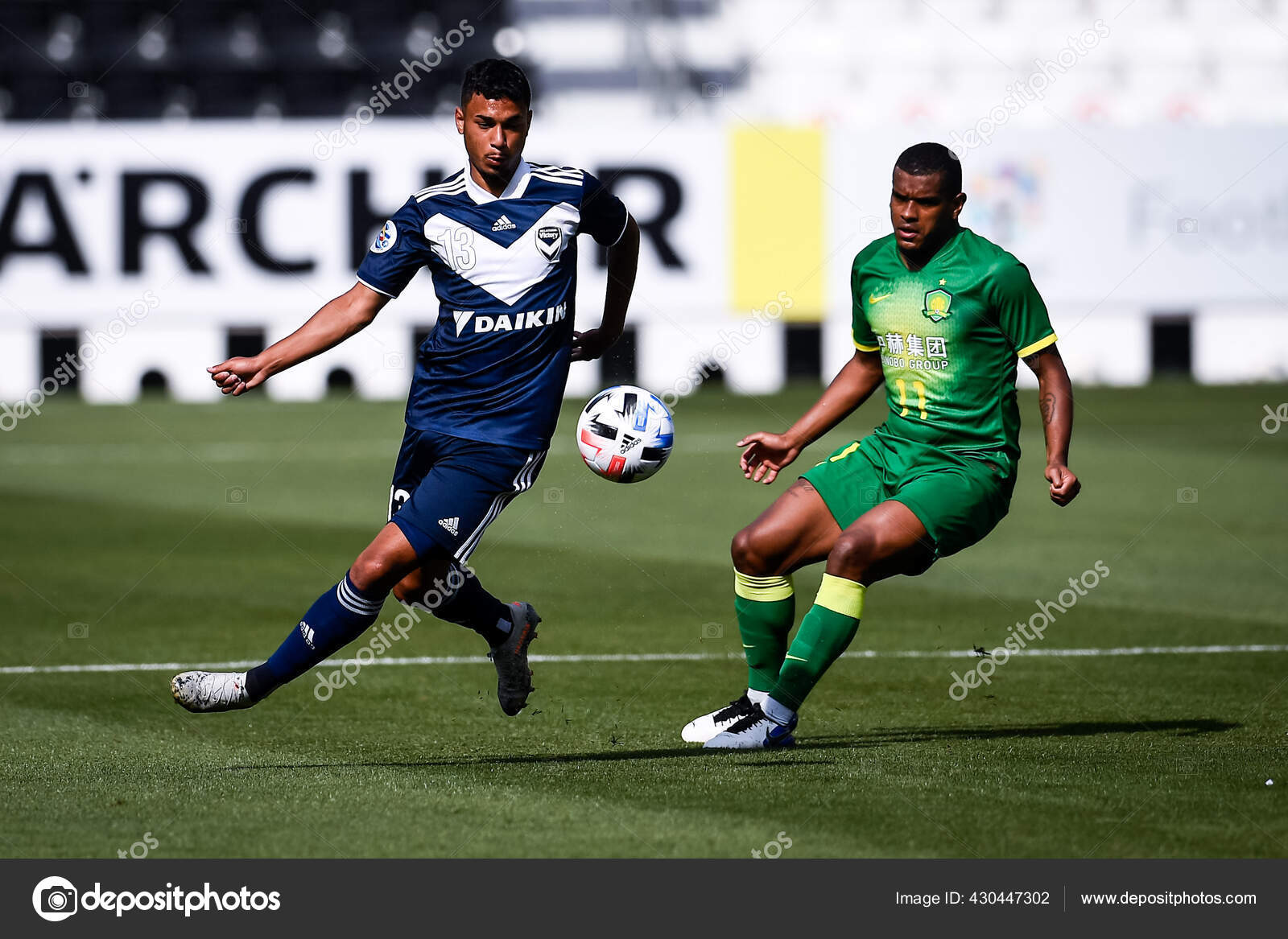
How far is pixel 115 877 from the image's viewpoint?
15.9ft

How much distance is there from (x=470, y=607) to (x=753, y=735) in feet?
3.55

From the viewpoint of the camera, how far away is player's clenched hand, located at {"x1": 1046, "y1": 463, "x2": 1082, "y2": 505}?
19.8 feet

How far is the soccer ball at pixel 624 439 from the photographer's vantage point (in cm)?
673

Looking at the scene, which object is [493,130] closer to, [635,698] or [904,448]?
[904,448]

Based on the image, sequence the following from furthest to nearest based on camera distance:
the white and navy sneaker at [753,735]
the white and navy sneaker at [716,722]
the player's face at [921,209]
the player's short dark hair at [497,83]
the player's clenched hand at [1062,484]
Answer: the white and navy sneaker at [716,722], the white and navy sneaker at [753,735], the player's face at [921,209], the player's short dark hair at [497,83], the player's clenched hand at [1062,484]

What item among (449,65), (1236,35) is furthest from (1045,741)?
(1236,35)

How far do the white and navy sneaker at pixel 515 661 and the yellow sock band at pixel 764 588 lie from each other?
2.64ft

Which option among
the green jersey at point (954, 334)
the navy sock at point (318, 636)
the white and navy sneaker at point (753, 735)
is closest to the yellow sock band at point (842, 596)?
the white and navy sneaker at point (753, 735)

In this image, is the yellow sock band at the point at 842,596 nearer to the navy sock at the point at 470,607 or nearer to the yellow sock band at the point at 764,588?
the yellow sock band at the point at 764,588

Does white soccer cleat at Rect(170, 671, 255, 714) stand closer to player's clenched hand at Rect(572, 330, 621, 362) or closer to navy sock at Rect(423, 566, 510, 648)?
navy sock at Rect(423, 566, 510, 648)

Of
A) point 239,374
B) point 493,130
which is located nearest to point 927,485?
point 493,130

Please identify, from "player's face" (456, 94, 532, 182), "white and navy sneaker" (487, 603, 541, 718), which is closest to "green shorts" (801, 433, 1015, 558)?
"white and navy sneaker" (487, 603, 541, 718)

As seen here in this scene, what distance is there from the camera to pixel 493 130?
630cm

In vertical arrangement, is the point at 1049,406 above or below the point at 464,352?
below
